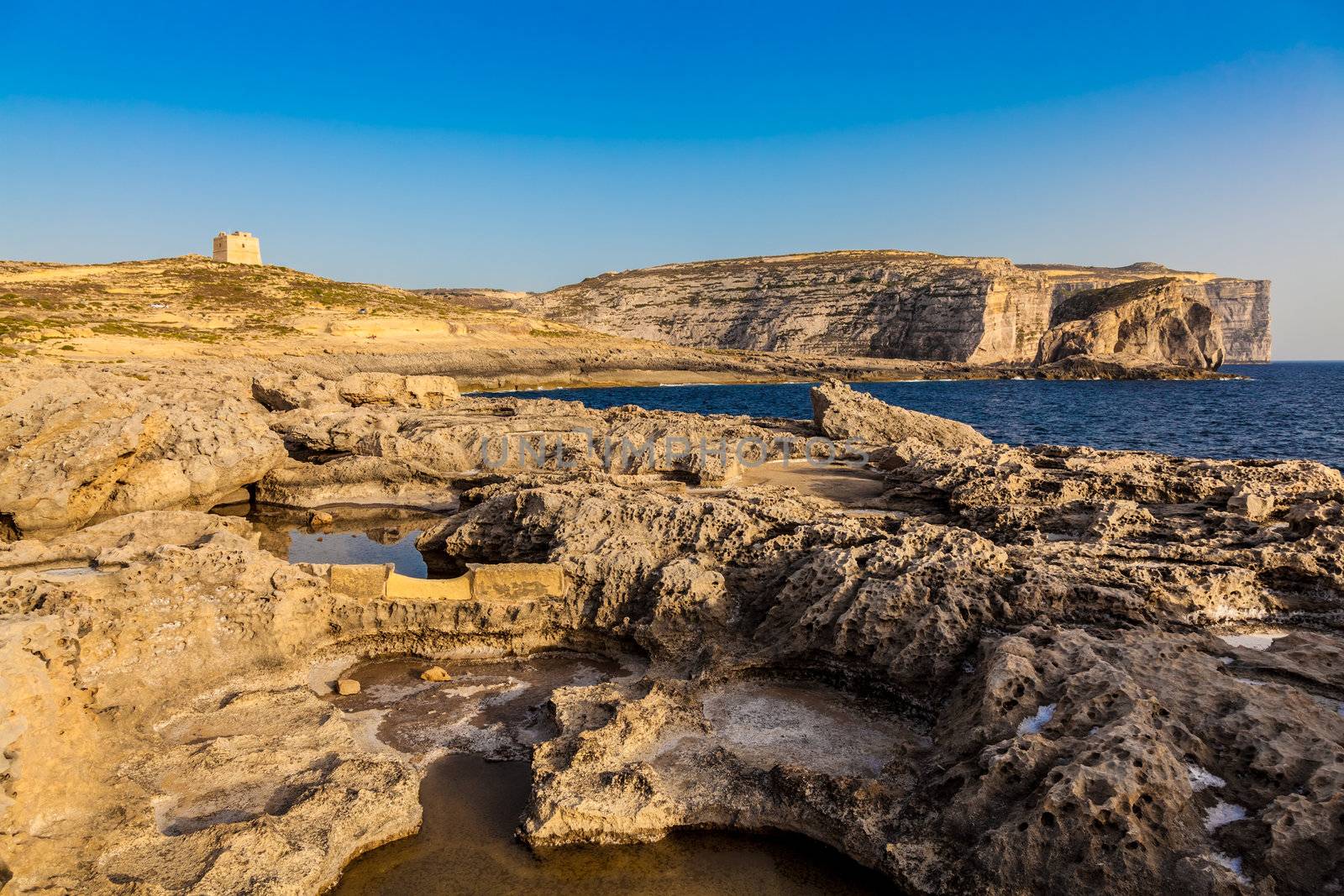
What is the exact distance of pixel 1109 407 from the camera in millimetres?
52781

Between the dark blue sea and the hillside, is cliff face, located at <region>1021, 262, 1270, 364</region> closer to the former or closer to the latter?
the dark blue sea

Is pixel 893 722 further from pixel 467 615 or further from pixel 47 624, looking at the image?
pixel 47 624

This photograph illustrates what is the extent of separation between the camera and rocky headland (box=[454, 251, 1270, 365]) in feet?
326

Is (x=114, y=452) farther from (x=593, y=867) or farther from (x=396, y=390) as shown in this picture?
(x=396, y=390)

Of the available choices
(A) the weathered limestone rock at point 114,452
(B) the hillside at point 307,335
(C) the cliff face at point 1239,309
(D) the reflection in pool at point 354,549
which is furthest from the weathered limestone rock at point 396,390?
(C) the cliff face at point 1239,309

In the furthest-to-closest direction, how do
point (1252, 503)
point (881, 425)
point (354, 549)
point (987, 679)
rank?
point (881, 425)
point (354, 549)
point (1252, 503)
point (987, 679)

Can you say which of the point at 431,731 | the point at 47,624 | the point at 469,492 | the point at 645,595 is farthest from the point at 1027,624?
the point at 469,492

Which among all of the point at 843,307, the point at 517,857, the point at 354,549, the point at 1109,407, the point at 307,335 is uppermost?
the point at 843,307

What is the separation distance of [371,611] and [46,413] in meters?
8.24

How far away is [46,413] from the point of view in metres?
12.5

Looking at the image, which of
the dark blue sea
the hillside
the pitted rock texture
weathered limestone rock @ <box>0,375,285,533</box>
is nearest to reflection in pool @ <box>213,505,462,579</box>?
weathered limestone rock @ <box>0,375,285,533</box>

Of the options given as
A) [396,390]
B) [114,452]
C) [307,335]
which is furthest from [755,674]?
[307,335]

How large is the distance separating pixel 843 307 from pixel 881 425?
91370 mm

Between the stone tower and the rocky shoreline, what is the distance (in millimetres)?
89932
